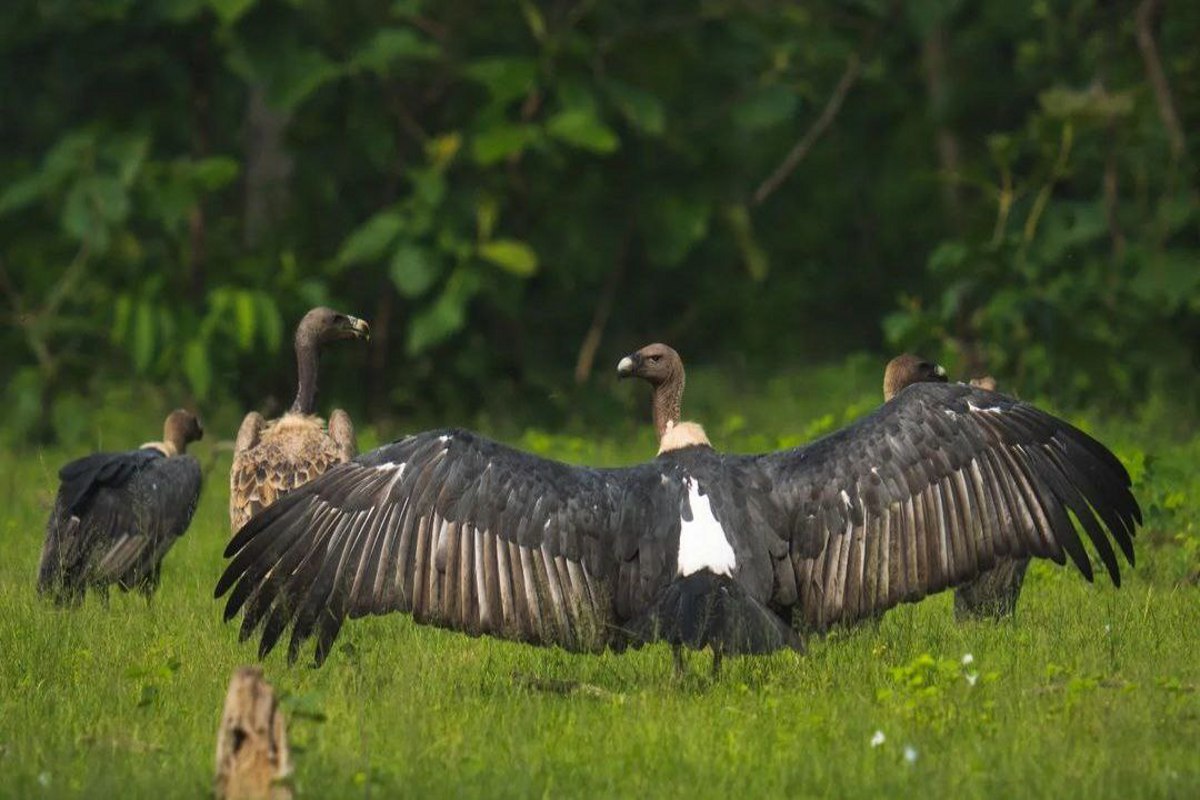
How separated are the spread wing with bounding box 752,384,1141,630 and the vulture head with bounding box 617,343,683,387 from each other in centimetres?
127

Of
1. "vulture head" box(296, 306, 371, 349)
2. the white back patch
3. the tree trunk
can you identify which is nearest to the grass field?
the white back patch

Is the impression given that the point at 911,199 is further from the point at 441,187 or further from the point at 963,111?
the point at 441,187

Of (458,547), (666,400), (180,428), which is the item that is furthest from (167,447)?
(458,547)

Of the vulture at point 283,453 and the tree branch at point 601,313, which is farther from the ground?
the tree branch at point 601,313

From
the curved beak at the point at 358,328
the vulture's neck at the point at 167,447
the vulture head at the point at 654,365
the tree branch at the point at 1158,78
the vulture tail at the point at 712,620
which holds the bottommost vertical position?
the vulture tail at the point at 712,620

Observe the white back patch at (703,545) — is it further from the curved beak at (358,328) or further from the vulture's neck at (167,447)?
the curved beak at (358,328)

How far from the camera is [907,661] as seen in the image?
784 cm

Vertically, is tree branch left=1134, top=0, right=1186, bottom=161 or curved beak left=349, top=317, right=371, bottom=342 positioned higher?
tree branch left=1134, top=0, right=1186, bottom=161

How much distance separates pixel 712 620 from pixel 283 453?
2707 millimetres

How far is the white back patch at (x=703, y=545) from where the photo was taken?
23.9 feet

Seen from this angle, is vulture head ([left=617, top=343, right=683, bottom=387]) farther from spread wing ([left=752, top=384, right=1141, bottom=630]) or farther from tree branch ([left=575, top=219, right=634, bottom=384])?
tree branch ([left=575, top=219, right=634, bottom=384])

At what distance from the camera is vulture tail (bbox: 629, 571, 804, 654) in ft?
22.9

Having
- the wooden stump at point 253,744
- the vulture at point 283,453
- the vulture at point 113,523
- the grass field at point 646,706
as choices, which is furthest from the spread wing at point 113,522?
the wooden stump at point 253,744

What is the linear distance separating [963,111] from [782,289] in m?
4.20
